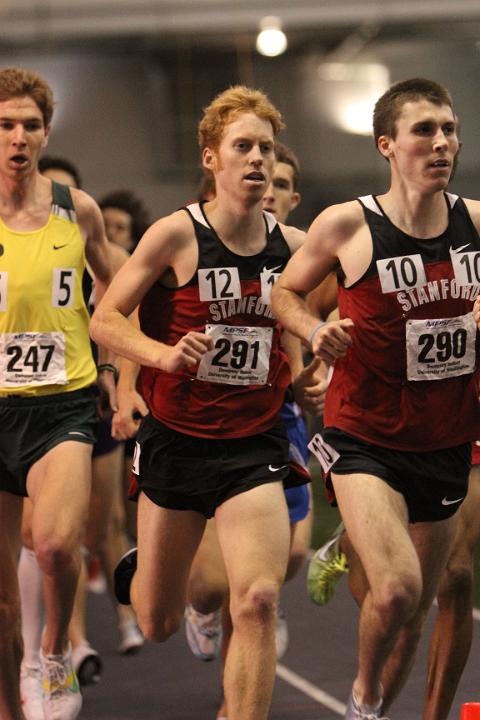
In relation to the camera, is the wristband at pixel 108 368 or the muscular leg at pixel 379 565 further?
the wristband at pixel 108 368

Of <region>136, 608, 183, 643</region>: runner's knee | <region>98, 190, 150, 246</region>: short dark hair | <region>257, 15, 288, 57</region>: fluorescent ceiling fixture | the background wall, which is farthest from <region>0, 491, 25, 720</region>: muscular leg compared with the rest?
<region>257, 15, 288, 57</region>: fluorescent ceiling fixture

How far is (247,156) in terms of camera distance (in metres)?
5.01

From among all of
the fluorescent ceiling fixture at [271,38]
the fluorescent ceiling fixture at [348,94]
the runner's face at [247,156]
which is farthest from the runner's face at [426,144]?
the fluorescent ceiling fixture at [348,94]

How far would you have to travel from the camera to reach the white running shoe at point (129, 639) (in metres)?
7.50

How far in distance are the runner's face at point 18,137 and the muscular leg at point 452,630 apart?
2.05 meters

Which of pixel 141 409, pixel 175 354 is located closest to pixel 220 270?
pixel 175 354

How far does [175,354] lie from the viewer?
4.50 metres

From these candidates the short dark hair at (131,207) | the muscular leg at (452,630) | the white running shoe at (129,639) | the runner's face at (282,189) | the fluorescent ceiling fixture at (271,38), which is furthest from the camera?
the fluorescent ceiling fixture at (271,38)

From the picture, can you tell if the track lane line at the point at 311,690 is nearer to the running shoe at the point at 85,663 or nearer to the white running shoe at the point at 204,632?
the white running shoe at the point at 204,632

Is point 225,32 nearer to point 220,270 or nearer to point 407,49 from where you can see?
point 407,49

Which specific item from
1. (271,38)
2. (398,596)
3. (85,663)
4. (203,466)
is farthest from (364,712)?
(271,38)

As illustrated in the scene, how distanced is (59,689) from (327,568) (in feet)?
4.50

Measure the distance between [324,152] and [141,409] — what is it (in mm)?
14956

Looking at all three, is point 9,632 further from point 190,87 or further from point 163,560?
point 190,87
